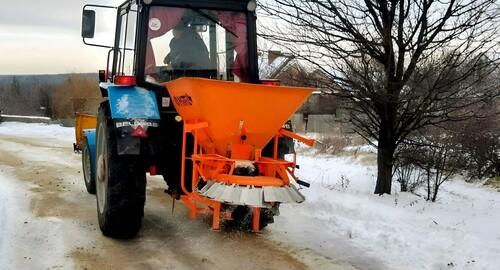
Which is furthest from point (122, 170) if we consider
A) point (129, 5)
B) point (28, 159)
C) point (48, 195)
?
point (28, 159)

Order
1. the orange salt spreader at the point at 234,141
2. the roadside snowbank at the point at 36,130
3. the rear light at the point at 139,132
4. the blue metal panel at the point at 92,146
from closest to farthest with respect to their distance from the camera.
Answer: the orange salt spreader at the point at 234,141 < the rear light at the point at 139,132 < the blue metal panel at the point at 92,146 < the roadside snowbank at the point at 36,130

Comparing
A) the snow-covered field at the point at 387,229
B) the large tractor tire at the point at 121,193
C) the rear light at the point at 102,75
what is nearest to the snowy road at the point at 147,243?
the snow-covered field at the point at 387,229

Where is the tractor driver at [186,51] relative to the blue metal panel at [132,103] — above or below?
above

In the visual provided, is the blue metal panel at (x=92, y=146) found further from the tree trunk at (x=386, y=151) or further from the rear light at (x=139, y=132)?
the tree trunk at (x=386, y=151)

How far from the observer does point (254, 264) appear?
16.9 feet

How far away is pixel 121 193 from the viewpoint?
5633mm

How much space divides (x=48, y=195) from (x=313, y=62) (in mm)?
4350

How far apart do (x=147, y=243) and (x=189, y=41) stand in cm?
224

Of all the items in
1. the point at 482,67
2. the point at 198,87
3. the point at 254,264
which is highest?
the point at 482,67

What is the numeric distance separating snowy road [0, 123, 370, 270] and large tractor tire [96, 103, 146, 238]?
167 millimetres

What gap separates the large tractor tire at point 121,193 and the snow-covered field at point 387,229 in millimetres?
1028

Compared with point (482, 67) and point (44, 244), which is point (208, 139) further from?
point (482, 67)

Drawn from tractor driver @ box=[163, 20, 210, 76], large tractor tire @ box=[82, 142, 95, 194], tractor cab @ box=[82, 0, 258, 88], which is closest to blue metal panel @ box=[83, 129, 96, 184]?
large tractor tire @ box=[82, 142, 95, 194]

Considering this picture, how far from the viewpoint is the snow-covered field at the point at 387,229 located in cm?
532
